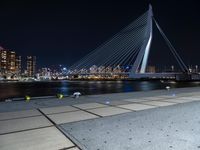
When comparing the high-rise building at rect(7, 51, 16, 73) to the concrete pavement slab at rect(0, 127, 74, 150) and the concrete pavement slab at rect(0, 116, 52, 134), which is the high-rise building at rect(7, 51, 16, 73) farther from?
the concrete pavement slab at rect(0, 127, 74, 150)

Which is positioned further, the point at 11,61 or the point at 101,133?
the point at 11,61

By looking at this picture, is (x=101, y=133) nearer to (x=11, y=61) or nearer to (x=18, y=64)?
(x=11, y=61)

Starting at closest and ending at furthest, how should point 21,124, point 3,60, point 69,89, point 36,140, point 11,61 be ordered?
point 36,140
point 21,124
point 69,89
point 3,60
point 11,61

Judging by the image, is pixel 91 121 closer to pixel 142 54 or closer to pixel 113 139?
pixel 113 139

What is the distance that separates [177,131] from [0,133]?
3417 mm

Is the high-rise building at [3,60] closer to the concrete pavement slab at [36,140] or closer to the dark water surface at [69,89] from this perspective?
the dark water surface at [69,89]

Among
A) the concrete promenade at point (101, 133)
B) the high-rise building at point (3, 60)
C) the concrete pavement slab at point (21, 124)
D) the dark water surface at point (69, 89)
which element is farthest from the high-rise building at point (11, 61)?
the concrete promenade at point (101, 133)

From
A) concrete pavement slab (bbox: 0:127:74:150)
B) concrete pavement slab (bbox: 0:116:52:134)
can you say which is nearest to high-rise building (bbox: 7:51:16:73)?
concrete pavement slab (bbox: 0:116:52:134)

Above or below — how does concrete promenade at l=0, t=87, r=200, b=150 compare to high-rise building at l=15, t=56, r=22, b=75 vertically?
below

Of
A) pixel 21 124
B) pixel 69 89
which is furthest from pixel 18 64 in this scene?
pixel 21 124

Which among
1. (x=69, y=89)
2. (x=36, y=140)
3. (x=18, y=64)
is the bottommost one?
(x=69, y=89)

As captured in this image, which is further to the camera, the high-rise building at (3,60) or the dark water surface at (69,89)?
the high-rise building at (3,60)

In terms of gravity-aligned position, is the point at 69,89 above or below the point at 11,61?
below

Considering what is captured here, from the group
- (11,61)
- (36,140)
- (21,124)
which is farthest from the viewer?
(11,61)
